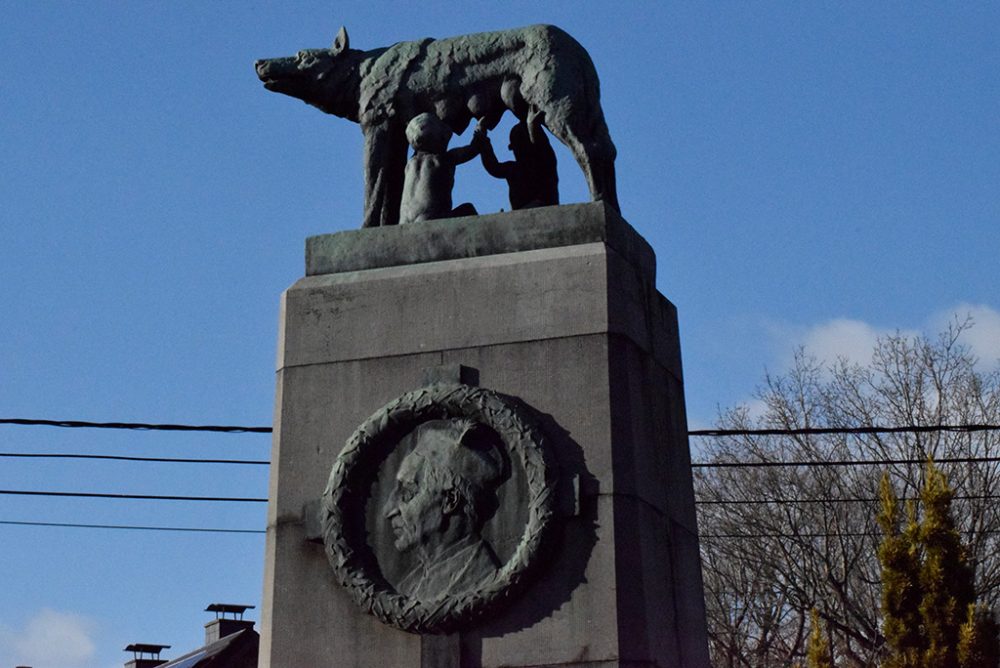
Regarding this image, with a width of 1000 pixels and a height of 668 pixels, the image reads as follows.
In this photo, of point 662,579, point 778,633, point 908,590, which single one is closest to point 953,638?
point 908,590

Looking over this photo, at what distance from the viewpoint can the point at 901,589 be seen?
17703mm

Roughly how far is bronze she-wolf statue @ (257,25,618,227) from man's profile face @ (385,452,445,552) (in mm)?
1885

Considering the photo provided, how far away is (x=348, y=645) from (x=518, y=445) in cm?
137

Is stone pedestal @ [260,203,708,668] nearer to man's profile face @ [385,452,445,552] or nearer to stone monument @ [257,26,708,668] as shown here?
stone monument @ [257,26,708,668]

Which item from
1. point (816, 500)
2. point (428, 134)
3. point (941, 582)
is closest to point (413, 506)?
point (428, 134)

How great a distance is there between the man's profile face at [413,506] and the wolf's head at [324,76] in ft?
8.71

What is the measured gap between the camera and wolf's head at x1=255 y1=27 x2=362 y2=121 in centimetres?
988

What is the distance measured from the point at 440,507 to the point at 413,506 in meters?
0.18

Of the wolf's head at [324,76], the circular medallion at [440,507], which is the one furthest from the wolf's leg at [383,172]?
the circular medallion at [440,507]

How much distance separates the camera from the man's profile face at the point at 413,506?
8.14 meters

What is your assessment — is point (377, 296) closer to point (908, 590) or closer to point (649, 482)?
point (649, 482)

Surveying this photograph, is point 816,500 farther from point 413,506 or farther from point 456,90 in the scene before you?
point 413,506

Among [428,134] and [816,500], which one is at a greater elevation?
[816,500]

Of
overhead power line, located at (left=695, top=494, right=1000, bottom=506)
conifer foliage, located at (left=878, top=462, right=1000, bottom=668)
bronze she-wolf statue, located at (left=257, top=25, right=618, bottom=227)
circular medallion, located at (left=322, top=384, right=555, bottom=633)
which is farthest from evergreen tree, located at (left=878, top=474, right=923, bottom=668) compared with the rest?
circular medallion, located at (left=322, top=384, right=555, bottom=633)
